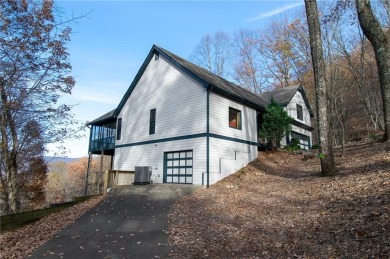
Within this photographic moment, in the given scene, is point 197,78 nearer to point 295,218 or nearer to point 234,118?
point 234,118

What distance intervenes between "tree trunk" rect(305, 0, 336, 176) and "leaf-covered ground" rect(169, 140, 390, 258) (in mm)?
649

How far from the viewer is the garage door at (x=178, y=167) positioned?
15977mm

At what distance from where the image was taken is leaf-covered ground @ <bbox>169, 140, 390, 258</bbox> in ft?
18.2

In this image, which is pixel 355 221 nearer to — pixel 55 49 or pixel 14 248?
pixel 55 49

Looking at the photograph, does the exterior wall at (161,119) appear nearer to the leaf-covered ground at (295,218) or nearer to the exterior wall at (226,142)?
the exterior wall at (226,142)

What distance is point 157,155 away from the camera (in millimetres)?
17766

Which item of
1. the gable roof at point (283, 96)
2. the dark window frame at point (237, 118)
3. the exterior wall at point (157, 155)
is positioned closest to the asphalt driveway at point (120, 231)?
the exterior wall at point (157, 155)

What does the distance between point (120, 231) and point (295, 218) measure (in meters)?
5.46

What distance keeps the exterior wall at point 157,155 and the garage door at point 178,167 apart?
29 cm

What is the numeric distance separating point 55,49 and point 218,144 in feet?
33.8

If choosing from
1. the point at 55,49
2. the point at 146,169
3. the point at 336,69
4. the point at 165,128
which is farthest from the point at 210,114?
the point at 336,69

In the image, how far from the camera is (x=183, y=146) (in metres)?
16.2

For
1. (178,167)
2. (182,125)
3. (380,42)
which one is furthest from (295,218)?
(380,42)

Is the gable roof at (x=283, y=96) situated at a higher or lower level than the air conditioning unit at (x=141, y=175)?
higher
